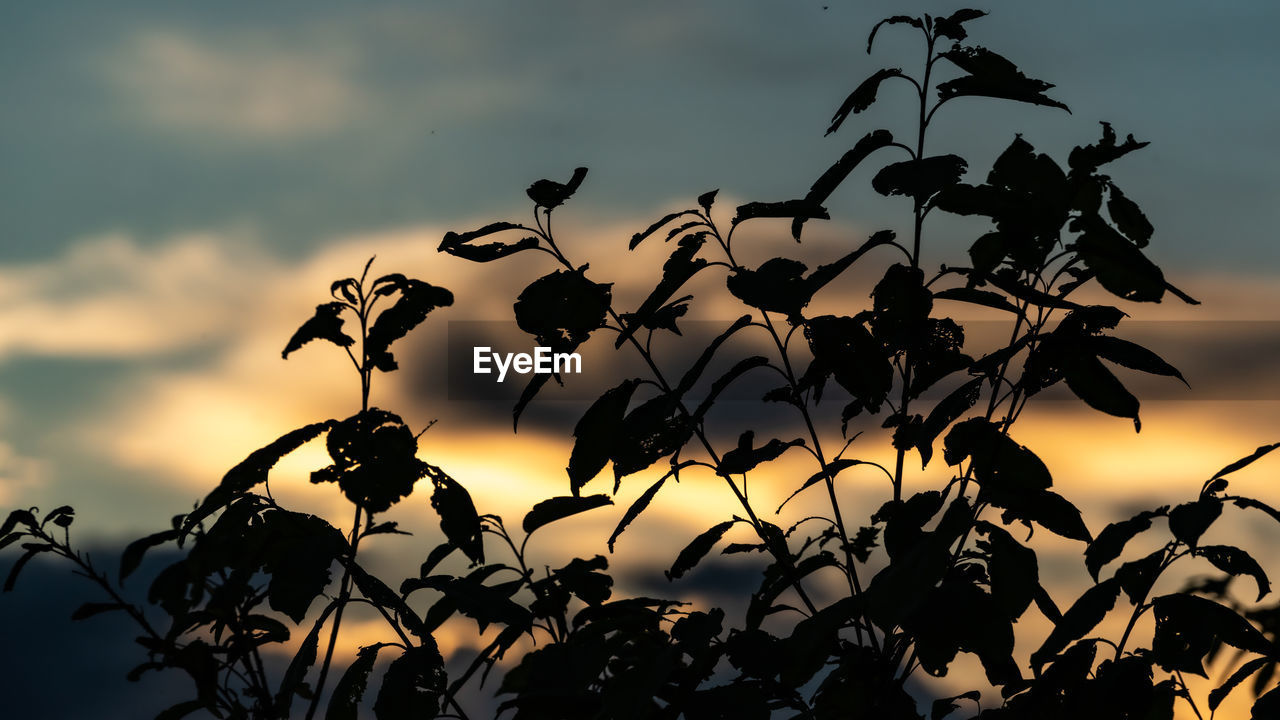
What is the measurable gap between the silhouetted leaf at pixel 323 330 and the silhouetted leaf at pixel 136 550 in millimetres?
647

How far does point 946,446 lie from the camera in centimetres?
215

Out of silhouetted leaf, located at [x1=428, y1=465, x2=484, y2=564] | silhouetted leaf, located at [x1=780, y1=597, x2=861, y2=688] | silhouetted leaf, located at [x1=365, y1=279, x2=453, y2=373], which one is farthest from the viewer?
silhouetted leaf, located at [x1=365, y1=279, x2=453, y2=373]

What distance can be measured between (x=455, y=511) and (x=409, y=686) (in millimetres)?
520

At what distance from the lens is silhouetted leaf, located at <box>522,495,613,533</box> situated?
244 cm

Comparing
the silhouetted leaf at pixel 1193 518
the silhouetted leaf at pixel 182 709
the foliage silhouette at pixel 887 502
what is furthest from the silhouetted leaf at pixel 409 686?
the silhouetted leaf at pixel 1193 518

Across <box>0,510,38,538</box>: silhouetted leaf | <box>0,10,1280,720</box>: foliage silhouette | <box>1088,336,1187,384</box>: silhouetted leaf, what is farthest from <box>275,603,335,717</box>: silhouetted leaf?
<box>1088,336,1187,384</box>: silhouetted leaf

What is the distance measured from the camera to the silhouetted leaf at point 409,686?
2156 millimetres

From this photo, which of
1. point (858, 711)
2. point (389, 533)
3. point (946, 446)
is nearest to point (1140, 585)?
point (946, 446)

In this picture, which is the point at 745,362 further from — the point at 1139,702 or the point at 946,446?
the point at 1139,702

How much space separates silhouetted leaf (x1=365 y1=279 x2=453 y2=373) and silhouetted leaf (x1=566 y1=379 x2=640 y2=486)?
77cm

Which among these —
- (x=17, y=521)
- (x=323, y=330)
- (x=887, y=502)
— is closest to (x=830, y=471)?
(x=887, y=502)

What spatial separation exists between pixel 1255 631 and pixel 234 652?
2806 millimetres

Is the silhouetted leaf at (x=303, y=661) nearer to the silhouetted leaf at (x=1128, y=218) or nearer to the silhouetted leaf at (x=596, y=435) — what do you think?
the silhouetted leaf at (x=596, y=435)

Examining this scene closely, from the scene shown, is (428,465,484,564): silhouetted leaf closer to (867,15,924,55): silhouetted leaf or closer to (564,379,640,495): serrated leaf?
(564,379,640,495): serrated leaf
